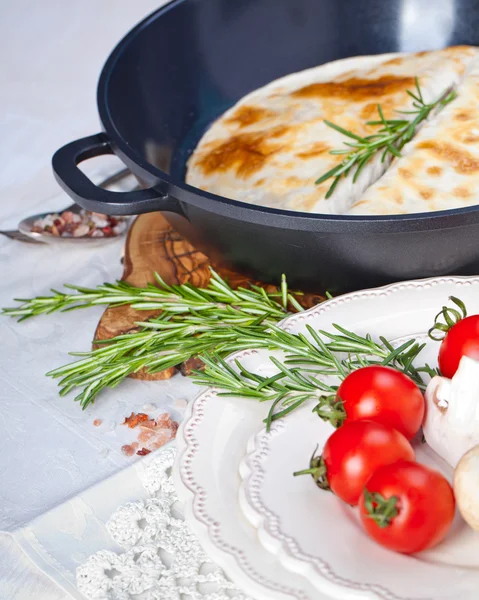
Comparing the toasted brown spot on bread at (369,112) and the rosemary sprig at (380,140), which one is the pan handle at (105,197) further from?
the toasted brown spot on bread at (369,112)

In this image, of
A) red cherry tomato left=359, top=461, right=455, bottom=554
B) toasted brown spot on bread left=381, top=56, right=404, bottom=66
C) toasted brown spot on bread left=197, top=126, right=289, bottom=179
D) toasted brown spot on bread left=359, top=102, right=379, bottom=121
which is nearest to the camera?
red cherry tomato left=359, top=461, right=455, bottom=554

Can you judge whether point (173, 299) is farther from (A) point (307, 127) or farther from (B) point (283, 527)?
(B) point (283, 527)

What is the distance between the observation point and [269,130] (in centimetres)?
197

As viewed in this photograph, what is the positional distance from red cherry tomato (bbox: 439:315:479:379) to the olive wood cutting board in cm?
48

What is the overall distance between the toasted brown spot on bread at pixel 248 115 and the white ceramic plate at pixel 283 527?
35.7 inches

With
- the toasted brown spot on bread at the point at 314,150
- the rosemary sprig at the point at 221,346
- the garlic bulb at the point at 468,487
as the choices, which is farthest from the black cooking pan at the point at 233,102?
the garlic bulb at the point at 468,487

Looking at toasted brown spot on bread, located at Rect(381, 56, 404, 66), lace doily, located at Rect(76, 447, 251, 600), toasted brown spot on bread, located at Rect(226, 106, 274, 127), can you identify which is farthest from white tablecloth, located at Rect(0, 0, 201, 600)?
toasted brown spot on bread, located at Rect(381, 56, 404, 66)

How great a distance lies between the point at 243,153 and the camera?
1.91 metres

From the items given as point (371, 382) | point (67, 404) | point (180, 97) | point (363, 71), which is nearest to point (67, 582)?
point (67, 404)

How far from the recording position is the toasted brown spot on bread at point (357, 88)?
2045 millimetres

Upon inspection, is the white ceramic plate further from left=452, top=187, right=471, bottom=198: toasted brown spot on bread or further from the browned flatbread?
the browned flatbread

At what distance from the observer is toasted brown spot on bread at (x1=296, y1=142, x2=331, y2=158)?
1849 mm

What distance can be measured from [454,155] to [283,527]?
97cm

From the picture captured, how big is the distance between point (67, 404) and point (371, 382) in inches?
25.8
